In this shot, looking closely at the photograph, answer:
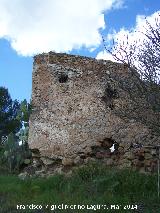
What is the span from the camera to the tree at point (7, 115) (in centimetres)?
2481

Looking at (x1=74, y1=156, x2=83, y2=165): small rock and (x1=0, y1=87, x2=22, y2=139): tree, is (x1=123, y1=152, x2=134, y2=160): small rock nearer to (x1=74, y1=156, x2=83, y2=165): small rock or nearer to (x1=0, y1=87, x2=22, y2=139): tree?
(x1=74, y1=156, x2=83, y2=165): small rock

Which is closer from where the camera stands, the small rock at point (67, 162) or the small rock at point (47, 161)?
the small rock at point (67, 162)

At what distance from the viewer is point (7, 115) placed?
83.3 feet

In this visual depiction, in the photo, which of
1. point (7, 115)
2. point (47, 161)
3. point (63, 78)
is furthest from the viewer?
point (7, 115)

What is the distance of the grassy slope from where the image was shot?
9.09 metres

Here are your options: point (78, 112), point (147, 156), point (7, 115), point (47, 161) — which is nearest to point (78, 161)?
point (47, 161)

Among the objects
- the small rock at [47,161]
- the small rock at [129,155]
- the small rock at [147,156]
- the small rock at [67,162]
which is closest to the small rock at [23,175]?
the small rock at [47,161]

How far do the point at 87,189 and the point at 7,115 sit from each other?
15.7 meters

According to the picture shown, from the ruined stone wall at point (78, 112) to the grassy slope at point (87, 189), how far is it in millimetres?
1023

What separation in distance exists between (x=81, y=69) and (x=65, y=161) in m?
2.61

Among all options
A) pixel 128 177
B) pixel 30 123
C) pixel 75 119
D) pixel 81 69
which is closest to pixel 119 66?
pixel 81 69

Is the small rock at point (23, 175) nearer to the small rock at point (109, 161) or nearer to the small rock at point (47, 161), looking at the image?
the small rock at point (47, 161)

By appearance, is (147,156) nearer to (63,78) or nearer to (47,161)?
(47,161)

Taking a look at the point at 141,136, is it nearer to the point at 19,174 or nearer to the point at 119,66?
the point at 119,66
